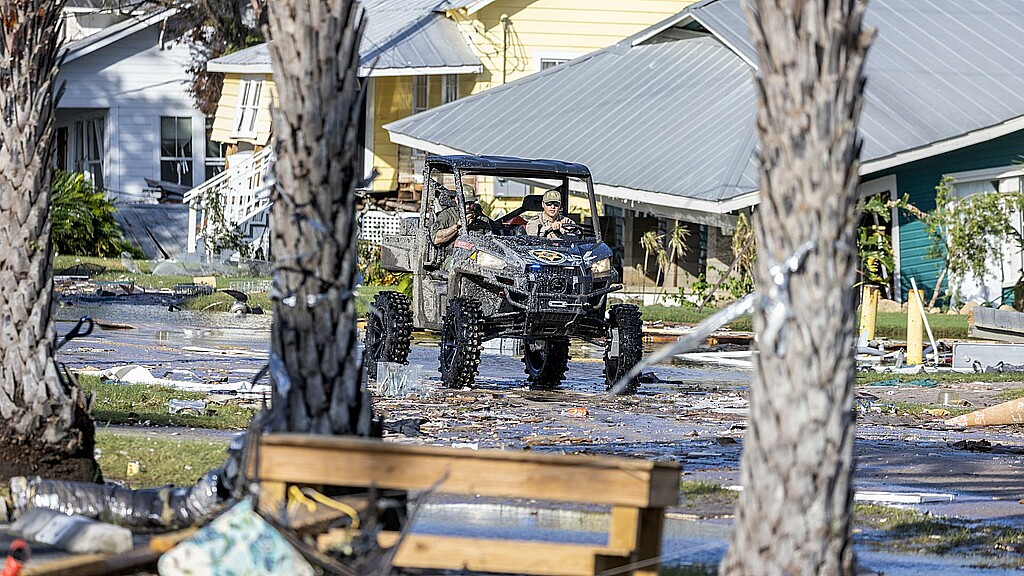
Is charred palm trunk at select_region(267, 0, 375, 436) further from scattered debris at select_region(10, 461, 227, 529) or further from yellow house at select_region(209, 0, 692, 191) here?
yellow house at select_region(209, 0, 692, 191)

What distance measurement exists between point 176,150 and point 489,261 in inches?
1166

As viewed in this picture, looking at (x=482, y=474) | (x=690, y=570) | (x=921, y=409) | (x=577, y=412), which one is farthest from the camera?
(x=921, y=409)

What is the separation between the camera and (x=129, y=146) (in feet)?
141

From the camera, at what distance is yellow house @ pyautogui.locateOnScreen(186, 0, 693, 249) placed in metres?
32.8

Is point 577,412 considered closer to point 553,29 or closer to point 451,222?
point 451,222

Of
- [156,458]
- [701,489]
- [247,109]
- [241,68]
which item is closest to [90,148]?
[247,109]

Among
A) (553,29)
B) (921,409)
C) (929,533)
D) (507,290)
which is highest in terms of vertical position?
(553,29)

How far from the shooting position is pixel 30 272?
8594mm

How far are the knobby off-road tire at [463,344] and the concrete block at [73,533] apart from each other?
8.25 m

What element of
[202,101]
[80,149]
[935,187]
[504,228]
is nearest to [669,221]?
[935,187]

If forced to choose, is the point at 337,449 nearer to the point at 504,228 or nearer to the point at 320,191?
the point at 320,191

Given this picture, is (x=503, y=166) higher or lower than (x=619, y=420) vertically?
higher

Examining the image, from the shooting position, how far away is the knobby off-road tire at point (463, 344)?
15.3m

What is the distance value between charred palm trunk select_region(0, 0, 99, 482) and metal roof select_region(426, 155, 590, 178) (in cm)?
768
